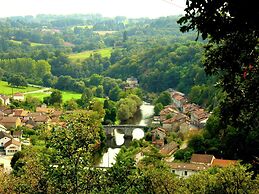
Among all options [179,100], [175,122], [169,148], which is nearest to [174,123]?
[175,122]

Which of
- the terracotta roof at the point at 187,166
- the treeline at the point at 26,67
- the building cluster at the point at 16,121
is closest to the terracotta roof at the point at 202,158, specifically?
the terracotta roof at the point at 187,166

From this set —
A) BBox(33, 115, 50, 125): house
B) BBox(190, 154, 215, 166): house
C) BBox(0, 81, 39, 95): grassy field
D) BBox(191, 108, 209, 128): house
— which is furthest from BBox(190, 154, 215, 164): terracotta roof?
BBox(0, 81, 39, 95): grassy field

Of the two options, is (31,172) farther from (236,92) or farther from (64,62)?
(64,62)

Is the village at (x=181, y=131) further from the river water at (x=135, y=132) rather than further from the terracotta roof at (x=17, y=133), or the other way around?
the terracotta roof at (x=17, y=133)

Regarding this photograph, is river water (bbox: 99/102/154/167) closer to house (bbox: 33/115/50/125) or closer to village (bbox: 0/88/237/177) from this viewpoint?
village (bbox: 0/88/237/177)

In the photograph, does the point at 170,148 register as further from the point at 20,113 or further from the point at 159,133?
the point at 20,113

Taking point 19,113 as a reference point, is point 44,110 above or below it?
below
